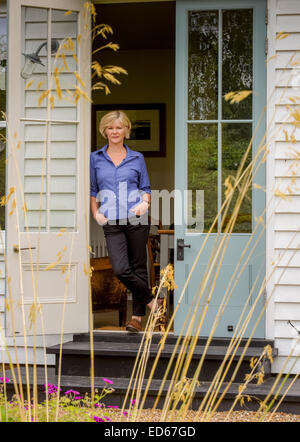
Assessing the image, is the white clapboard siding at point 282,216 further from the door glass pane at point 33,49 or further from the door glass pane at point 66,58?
the door glass pane at point 33,49

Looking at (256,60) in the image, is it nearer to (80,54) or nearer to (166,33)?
(80,54)

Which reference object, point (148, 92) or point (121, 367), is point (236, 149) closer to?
point (121, 367)

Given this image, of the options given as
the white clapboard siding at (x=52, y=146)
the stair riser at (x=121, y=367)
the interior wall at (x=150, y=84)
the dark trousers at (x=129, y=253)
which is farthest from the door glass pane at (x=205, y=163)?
the interior wall at (x=150, y=84)

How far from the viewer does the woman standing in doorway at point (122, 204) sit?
14.8ft

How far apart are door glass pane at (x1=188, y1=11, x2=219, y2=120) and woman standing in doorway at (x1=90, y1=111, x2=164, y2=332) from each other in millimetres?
508

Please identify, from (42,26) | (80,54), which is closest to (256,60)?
(80,54)

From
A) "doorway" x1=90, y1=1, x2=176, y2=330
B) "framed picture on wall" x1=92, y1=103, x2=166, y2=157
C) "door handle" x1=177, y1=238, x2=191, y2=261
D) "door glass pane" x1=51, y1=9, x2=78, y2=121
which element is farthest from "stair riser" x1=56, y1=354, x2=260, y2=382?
"framed picture on wall" x1=92, y1=103, x2=166, y2=157

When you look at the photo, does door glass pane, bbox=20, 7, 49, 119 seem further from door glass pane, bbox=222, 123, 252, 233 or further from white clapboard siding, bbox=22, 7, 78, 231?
door glass pane, bbox=222, 123, 252, 233

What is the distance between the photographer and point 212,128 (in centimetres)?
459

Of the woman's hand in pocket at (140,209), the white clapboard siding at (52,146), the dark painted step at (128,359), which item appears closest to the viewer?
the dark painted step at (128,359)

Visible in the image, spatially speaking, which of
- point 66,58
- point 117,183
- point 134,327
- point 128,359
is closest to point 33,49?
point 66,58

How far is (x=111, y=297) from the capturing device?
5656 mm

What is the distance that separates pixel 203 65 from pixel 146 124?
375 centimetres

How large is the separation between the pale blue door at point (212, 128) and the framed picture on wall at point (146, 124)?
369cm
